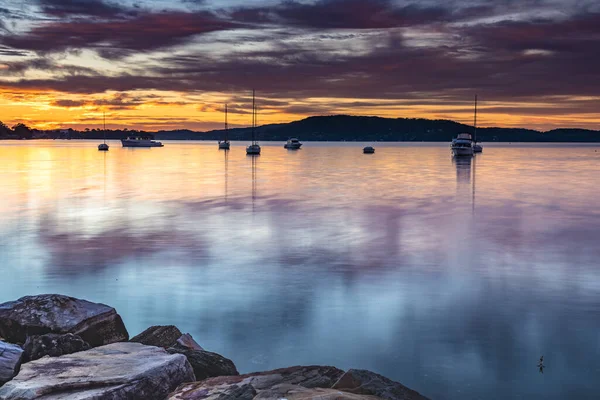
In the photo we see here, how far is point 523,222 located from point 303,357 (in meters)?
21.6

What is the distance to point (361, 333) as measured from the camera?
39.4 ft

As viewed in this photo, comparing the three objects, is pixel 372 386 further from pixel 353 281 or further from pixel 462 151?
pixel 462 151

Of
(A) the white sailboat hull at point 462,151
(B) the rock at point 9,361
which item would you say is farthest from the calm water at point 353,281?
(A) the white sailboat hull at point 462,151

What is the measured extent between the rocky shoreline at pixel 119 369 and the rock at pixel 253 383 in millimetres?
13

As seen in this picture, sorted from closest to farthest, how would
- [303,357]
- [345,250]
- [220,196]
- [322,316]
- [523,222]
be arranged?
[303,357] < [322,316] < [345,250] < [523,222] < [220,196]

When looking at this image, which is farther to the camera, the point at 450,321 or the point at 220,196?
the point at 220,196

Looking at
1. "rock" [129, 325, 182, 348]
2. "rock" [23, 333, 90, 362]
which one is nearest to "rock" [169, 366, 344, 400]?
"rock" [129, 325, 182, 348]

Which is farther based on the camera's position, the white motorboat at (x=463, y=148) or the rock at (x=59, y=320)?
the white motorboat at (x=463, y=148)

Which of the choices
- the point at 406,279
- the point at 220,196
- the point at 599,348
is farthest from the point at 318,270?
the point at 220,196

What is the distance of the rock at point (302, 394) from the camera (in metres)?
7.19

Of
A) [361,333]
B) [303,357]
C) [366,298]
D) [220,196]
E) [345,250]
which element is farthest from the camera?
[220,196]

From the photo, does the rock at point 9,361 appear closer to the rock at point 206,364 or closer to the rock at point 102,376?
the rock at point 102,376

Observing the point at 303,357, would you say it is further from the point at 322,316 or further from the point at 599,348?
the point at 599,348

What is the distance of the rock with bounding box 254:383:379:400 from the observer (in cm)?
719
